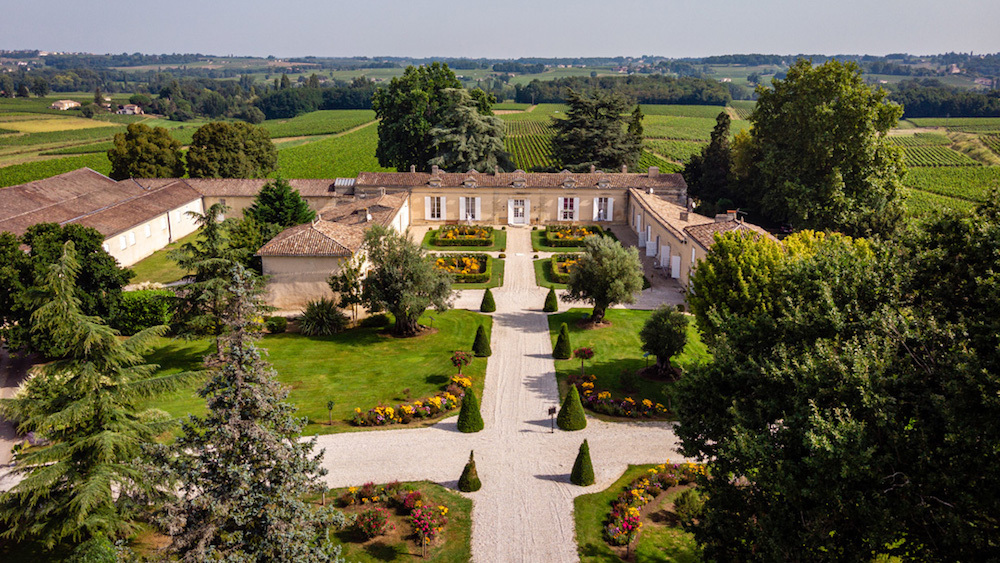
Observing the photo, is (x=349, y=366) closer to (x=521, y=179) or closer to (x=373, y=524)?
(x=373, y=524)

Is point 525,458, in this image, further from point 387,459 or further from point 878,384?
point 878,384

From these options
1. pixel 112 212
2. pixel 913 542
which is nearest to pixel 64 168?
pixel 112 212

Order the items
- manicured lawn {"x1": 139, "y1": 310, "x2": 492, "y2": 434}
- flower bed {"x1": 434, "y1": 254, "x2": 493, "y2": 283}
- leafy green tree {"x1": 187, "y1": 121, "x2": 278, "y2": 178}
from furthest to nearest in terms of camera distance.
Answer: leafy green tree {"x1": 187, "y1": 121, "x2": 278, "y2": 178}, flower bed {"x1": 434, "y1": 254, "x2": 493, "y2": 283}, manicured lawn {"x1": 139, "y1": 310, "x2": 492, "y2": 434}

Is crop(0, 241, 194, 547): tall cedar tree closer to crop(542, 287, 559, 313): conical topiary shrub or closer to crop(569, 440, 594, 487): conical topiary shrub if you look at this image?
crop(569, 440, 594, 487): conical topiary shrub

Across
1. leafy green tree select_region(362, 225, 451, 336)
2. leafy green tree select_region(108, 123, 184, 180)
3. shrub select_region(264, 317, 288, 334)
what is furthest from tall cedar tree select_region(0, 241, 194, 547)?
leafy green tree select_region(108, 123, 184, 180)

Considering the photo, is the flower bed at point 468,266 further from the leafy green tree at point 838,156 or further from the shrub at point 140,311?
the leafy green tree at point 838,156

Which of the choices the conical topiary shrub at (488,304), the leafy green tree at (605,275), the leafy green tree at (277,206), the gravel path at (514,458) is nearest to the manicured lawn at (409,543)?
the gravel path at (514,458)
